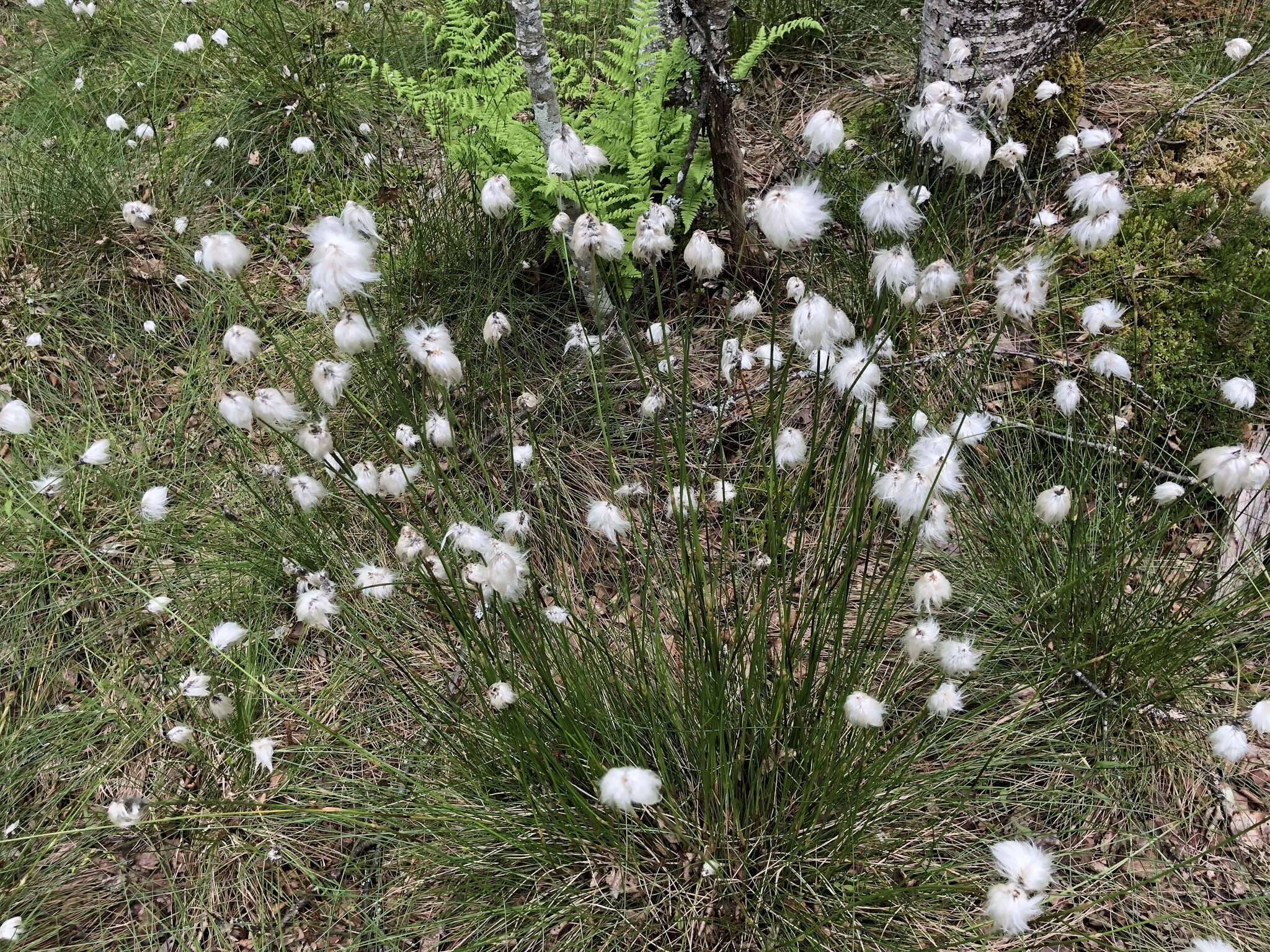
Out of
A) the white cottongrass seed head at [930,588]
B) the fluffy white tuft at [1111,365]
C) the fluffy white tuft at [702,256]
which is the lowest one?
the white cottongrass seed head at [930,588]

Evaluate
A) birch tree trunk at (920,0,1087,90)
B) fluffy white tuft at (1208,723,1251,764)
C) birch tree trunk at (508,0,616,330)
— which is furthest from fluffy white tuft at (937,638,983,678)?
birch tree trunk at (920,0,1087,90)

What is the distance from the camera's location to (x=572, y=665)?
1769 mm

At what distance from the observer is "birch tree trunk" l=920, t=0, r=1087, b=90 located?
288 centimetres

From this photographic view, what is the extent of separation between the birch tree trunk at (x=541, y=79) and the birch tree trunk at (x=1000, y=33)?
→ 1.41 meters

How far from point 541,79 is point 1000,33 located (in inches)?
67.2

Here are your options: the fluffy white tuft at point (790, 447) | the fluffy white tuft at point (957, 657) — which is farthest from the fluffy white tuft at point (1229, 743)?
the fluffy white tuft at point (790, 447)

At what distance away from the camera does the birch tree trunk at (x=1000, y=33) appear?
2883 mm

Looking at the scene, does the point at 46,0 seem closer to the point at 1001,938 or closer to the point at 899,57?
the point at 899,57

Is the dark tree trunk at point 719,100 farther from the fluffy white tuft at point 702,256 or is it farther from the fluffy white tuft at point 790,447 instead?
the fluffy white tuft at point 702,256

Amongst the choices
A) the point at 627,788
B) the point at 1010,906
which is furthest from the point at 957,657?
the point at 627,788

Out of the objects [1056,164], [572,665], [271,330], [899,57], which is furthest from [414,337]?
[899,57]

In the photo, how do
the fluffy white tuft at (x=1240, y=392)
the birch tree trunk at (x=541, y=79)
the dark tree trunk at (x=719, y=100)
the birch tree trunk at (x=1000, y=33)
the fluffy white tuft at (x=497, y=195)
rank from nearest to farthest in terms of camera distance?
1. the fluffy white tuft at (x=497, y=195)
2. the fluffy white tuft at (x=1240, y=392)
3. the birch tree trunk at (x=541, y=79)
4. the dark tree trunk at (x=719, y=100)
5. the birch tree trunk at (x=1000, y=33)

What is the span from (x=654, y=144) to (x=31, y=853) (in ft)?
10.3

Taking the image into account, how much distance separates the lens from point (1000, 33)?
2936 millimetres
